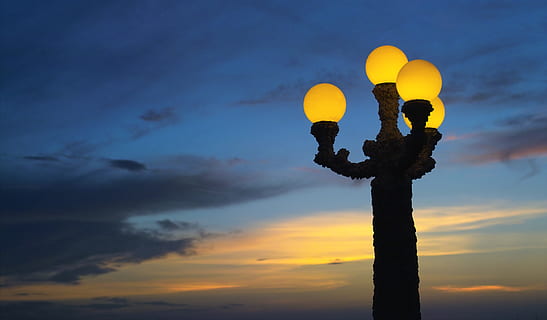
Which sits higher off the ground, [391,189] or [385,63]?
[385,63]

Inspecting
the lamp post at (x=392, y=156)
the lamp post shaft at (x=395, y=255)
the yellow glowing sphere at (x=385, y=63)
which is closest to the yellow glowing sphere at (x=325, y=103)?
the lamp post at (x=392, y=156)

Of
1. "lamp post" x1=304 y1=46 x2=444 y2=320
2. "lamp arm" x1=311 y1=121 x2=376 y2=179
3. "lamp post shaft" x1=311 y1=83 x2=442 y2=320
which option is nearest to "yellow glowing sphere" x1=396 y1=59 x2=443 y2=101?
"lamp post" x1=304 y1=46 x2=444 y2=320

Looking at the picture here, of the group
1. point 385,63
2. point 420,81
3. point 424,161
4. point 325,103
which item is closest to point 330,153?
point 325,103

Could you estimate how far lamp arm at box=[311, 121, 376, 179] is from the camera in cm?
749

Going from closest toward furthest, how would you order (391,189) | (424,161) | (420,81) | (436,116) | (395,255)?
(420,81), (395,255), (391,189), (424,161), (436,116)

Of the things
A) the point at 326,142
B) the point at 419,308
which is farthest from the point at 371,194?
the point at 419,308

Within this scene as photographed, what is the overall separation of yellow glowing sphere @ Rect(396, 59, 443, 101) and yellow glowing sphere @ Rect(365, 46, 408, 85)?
1138 millimetres

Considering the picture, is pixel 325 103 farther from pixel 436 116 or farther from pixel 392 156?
pixel 436 116

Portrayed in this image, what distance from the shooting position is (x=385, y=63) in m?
7.52

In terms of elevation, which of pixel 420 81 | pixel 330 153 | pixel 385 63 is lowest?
pixel 330 153

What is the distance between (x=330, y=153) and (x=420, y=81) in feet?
5.65

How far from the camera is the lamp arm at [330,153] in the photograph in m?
7.49

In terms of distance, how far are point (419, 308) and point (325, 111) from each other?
2598mm

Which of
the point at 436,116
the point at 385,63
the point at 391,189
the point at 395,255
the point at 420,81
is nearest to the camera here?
the point at 420,81
